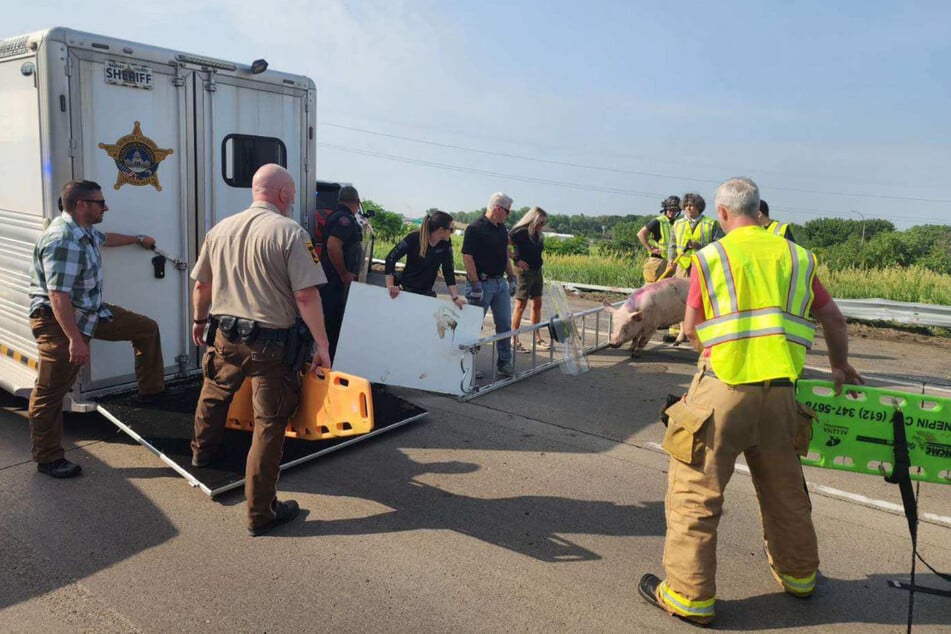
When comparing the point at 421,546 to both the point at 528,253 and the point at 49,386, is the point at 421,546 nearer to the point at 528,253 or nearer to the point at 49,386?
the point at 49,386

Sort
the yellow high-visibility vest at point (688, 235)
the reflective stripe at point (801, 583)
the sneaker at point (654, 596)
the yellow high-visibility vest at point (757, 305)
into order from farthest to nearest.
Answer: the yellow high-visibility vest at point (688, 235), the reflective stripe at point (801, 583), the sneaker at point (654, 596), the yellow high-visibility vest at point (757, 305)

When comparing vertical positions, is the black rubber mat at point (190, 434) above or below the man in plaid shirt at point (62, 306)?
below

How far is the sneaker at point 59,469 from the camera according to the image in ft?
15.7

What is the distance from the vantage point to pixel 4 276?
5.89 m

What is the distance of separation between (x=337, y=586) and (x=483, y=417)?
9.62ft

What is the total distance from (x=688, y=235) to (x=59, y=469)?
7.48 m

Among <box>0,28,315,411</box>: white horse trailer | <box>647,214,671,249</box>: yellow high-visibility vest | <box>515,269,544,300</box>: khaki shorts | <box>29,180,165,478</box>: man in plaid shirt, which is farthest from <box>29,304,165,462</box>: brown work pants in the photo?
<box>647,214,671,249</box>: yellow high-visibility vest

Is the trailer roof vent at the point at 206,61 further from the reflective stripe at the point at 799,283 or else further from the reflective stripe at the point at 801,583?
A: the reflective stripe at the point at 801,583

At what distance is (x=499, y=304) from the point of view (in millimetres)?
7934

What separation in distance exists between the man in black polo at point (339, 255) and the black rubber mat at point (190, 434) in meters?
1.37

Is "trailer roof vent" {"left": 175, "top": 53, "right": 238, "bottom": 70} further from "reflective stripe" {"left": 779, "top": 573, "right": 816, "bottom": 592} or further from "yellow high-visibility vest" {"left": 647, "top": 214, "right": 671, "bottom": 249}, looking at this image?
"yellow high-visibility vest" {"left": 647, "top": 214, "right": 671, "bottom": 249}

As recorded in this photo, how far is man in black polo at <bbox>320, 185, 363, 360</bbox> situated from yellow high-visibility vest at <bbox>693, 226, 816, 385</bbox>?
423cm

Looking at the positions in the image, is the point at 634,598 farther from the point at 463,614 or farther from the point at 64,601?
the point at 64,601

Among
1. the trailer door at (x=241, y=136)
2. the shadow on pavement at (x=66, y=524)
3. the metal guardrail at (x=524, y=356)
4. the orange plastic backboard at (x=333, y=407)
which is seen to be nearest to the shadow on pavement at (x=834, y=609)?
the orange plastic backboard at (x=333, y=407)
